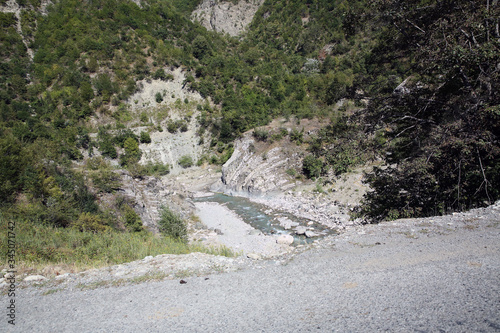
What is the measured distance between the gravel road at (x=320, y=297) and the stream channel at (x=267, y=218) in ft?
26.0

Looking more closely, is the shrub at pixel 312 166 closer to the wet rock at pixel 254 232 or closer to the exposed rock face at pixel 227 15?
the wet rock at pixel 254 232

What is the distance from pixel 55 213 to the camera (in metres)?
9.22

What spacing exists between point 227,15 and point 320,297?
13024 cm

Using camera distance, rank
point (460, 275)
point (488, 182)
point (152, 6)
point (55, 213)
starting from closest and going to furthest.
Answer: point (460, 275)
point (488, 182)
point (55, 213)
point (152, 6)

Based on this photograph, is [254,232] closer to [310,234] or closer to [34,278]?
[310,234]

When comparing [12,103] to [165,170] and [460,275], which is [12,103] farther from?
[460,275]

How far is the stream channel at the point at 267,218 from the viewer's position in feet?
47.8

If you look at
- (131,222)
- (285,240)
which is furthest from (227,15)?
(285,240)

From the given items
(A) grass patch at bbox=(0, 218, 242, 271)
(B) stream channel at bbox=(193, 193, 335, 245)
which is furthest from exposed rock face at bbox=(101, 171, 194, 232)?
(A) grass patch at bbox=(0, 218, 242, 271)

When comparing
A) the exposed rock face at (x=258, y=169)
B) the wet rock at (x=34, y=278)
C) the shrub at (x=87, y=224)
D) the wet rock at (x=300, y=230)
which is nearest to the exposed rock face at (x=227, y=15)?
the exposed rock face at (x=258, y=169)

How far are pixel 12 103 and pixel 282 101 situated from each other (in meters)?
49.5

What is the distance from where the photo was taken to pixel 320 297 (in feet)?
10.7

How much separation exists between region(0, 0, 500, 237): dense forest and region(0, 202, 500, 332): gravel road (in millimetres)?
3160

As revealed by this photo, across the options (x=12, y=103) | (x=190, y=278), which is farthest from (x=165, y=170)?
(x=190, y=278)
